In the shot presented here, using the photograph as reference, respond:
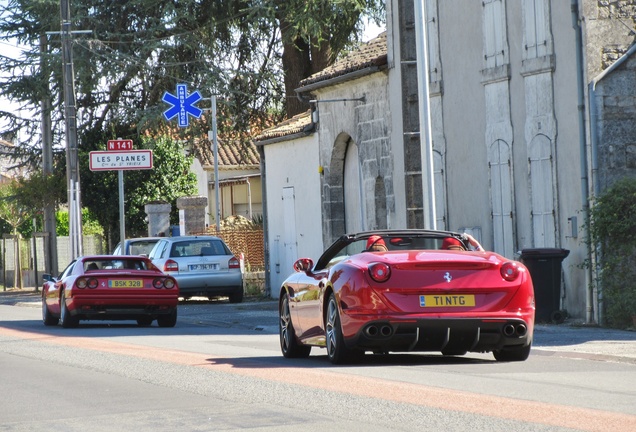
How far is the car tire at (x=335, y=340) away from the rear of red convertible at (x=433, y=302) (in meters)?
0.23

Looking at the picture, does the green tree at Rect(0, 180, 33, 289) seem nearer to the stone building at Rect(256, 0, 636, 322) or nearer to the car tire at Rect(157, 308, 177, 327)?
the stone building at Rect(256, 0, 636, 322)

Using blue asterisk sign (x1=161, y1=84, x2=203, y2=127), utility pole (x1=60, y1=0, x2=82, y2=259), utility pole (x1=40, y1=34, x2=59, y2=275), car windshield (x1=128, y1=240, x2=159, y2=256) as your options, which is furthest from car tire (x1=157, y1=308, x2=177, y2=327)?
utility pole (x1=40, y1=34, x2=59, y2=275)

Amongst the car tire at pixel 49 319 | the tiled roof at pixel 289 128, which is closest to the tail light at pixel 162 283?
the car tire at pixel 49 319

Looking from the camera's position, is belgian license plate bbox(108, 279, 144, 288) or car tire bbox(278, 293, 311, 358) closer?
car tire bbox(278, 293, 311, 358)

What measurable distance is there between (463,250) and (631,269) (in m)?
6.84

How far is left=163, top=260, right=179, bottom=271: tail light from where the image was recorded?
30297mm

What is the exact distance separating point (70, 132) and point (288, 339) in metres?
20.0

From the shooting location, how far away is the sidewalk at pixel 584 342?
47.2ft

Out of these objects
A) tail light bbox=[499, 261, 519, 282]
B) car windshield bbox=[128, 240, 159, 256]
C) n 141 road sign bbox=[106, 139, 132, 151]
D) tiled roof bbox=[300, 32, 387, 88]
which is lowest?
tail light bbox=[499, 261, 519, 282]

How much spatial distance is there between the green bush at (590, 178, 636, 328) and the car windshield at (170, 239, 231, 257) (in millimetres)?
12923

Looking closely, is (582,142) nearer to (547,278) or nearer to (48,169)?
(547,278)

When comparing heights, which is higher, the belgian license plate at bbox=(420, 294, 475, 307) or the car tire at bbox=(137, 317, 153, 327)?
the belgian license plate at bbox=(420, 294, 475, 307)

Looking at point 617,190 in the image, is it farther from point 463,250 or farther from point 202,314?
point 202,314

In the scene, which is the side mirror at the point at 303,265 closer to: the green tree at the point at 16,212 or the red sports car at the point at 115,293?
the red sports car at the point at 115,293
